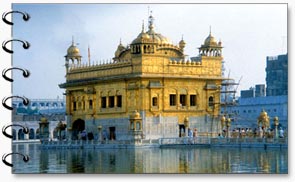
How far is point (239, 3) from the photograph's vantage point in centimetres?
1164

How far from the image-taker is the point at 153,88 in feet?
82.5

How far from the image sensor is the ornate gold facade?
25.1 m

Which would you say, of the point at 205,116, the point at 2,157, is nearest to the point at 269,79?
the point at 205,116

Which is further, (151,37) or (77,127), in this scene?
(77,127)

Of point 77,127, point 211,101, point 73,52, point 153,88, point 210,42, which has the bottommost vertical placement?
point 77,127

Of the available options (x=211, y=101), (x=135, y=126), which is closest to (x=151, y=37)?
(x=211, y=101)

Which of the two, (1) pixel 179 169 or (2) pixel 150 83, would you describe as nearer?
(1) pixel 179 169

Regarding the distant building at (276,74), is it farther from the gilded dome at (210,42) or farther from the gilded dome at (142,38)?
the gilded dome at (210,42)

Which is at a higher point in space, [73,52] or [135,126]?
[73,52]

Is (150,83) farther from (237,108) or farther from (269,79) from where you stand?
(269,79)

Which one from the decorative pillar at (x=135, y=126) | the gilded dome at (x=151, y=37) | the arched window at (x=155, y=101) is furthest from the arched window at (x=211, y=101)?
the decorative pillar at (x=135, y=126)

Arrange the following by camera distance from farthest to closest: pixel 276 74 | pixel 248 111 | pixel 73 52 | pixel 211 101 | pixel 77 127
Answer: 1. pixel 77 127
2. pixel 73 52
3. pixel 248 111
4. pixel 211 101
5. pixel 276 74

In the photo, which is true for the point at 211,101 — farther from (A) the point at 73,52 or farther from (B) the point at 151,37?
(A) the point at 73,52

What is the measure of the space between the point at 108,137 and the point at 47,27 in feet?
39.8
